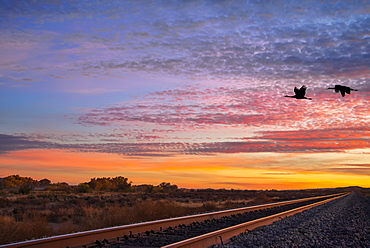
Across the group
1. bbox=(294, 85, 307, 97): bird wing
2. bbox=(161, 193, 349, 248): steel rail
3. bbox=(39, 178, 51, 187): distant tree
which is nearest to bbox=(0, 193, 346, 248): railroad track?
bbox=(161, 193, 349, 248): steel rail

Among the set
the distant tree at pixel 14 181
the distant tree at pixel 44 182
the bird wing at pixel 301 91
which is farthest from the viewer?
the distant tree at pixel 44 182

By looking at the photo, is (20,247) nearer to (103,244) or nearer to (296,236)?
(103,244)

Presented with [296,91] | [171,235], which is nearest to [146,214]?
[171,235]

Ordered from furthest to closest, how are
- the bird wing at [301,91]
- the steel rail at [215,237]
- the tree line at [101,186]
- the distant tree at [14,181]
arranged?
the distant tree at [14,181]
the tree line at [101,186]
the bird wing at [301,91]
the steel rail at [215,237]

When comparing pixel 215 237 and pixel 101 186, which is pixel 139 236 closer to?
pixel 215 237

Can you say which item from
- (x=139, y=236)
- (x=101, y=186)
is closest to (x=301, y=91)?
(x=139, y=236)

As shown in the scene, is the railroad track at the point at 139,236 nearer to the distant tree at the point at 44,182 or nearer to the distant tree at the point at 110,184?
the distant tree at the point at 110,184

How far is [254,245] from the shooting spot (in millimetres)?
9797

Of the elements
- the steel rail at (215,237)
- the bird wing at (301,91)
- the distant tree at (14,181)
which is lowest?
the steel rail at (215,237)

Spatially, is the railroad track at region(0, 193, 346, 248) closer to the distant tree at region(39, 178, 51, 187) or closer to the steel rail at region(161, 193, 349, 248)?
the steel rail at region(161, 193, 349, 248)

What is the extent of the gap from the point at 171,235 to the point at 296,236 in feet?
12.6

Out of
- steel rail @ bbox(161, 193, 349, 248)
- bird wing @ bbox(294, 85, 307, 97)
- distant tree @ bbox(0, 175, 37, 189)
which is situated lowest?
steel rail @ bbox(161, 193, 349, 248)

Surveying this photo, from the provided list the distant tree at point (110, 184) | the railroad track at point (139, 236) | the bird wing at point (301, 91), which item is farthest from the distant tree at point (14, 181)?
the bird wing at point (301, 91)

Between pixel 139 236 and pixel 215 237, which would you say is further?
pixel 139 236
